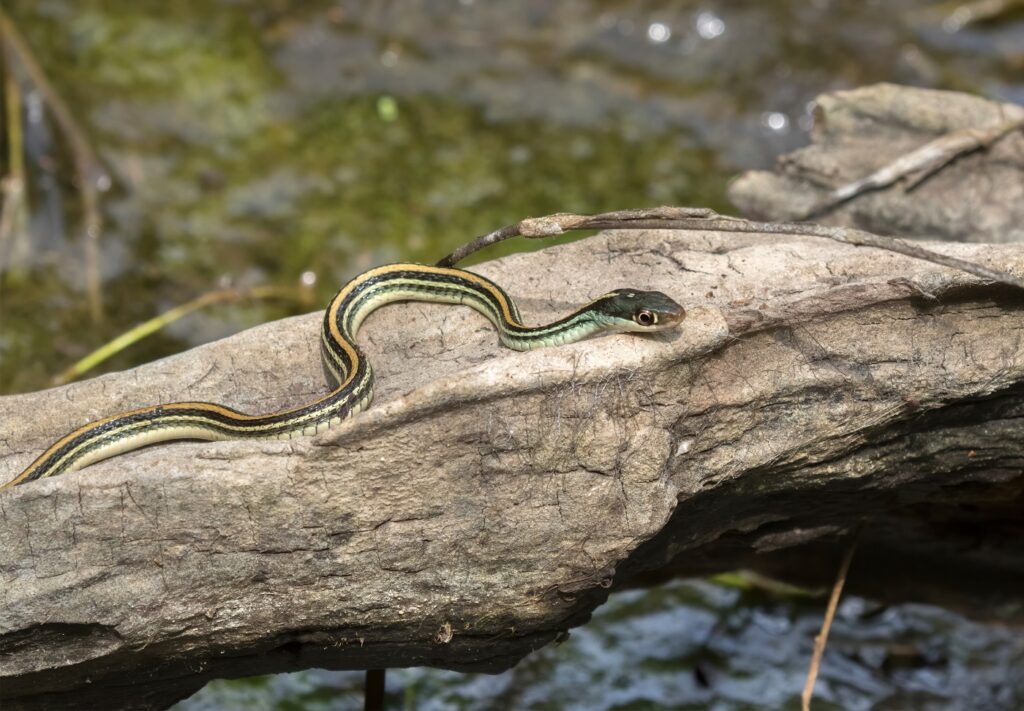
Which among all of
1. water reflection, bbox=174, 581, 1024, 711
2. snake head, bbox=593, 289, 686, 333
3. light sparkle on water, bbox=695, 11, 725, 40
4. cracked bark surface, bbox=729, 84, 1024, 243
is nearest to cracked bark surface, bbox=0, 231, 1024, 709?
snake head, bbox=593, 289, 686, 333

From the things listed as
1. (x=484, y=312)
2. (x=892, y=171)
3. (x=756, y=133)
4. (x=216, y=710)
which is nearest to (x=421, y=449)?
(x=484, y=312)

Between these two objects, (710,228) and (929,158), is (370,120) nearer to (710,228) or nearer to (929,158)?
(929,158)

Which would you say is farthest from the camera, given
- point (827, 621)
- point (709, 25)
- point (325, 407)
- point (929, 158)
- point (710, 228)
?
point (709, 25)

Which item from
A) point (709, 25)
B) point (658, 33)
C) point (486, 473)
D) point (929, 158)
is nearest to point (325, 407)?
point (486, 473)

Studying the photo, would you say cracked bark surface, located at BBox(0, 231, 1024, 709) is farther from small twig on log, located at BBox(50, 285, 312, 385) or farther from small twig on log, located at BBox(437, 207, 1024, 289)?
small twig on log, located at BBox(50, 285, 312, 385)

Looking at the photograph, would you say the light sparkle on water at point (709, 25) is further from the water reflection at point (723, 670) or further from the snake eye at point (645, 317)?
the snake eye at point (645, 317)

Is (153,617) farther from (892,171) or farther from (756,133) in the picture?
(756,133)
